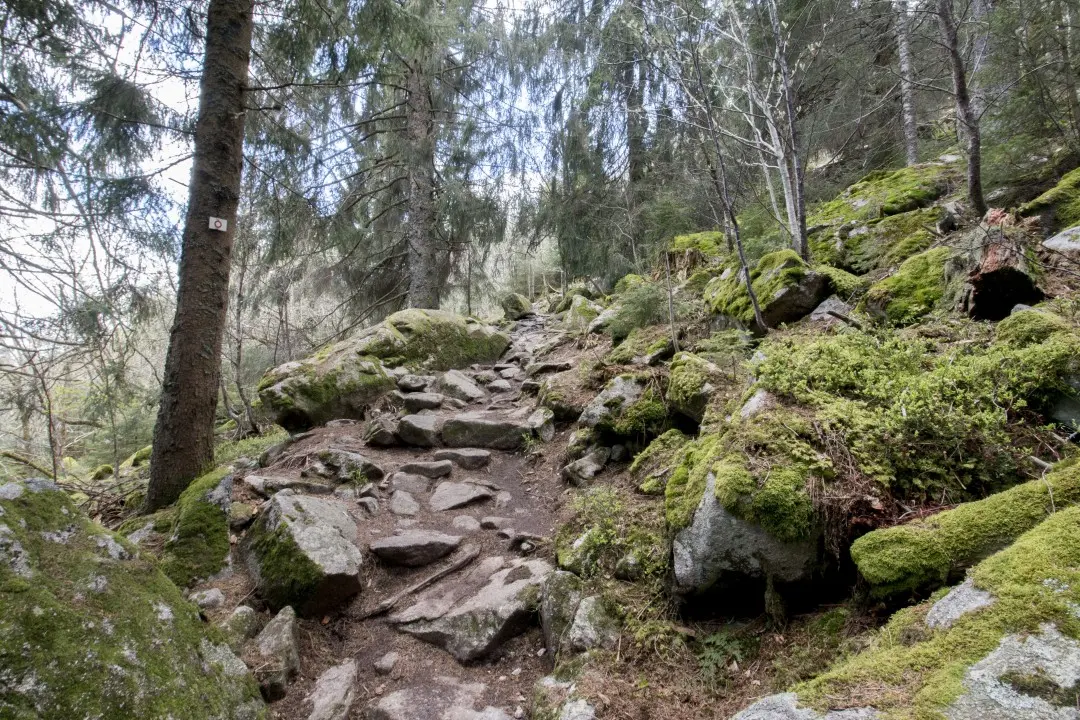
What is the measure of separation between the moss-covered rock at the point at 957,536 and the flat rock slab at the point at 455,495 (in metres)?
3.70

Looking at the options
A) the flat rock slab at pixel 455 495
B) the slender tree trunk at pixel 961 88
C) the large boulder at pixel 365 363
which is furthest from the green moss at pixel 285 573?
the slender tree trunk at pixel 961 88

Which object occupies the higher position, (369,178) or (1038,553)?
(369,178)

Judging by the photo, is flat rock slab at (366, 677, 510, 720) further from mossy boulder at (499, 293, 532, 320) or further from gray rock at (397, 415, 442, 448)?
mossy boulder at (499, 293, 532, 320)

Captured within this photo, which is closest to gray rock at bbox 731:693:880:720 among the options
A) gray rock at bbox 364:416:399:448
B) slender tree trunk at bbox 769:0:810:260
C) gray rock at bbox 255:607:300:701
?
gray rock at bbox 255:607:300:701

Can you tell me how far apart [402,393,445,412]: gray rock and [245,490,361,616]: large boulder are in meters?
3.20

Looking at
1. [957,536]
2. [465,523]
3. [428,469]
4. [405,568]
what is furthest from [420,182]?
[957,536]

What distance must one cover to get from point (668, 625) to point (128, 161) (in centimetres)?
704

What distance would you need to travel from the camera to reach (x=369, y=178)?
38.0ft

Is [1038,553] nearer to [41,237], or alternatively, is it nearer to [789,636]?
[789,636]

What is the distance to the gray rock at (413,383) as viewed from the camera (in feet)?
26.3

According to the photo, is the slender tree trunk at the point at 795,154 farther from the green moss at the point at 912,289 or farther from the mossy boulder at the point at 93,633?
the mossy boulder at the point at 93,633

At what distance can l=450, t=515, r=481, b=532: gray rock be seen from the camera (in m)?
4.68

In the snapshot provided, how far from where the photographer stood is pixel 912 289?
15.0ft

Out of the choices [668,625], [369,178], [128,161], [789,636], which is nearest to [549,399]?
[668,625]
